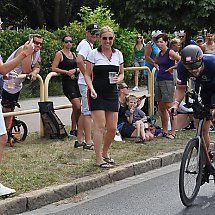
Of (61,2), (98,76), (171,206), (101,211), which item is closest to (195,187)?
(171,206)

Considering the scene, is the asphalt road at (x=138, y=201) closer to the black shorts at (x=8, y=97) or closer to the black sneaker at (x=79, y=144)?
the black sneaker at (x=79, y=144)

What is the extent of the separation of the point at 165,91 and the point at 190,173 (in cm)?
419

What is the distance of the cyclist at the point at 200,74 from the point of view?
249 inches

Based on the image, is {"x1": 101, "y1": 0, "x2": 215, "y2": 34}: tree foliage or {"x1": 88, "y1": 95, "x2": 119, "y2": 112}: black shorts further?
{"x1": 101, "y1": 0, "x2": 215, "y2": 34}: tree foliage

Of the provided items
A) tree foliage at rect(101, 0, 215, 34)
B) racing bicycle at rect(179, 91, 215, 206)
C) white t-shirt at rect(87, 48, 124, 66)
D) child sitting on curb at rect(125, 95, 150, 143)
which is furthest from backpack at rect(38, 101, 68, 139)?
racing bicycle at rect(179, 91, 215, 206)

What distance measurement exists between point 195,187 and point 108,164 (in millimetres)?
1710

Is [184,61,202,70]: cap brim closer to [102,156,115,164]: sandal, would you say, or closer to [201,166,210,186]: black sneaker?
[201,166,210,186]: black sneaker

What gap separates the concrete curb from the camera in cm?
627

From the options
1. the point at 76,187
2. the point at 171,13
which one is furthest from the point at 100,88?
the point at 171,13

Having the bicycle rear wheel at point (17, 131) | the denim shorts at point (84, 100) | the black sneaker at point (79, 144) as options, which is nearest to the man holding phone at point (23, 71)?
the bicycle rear wheel at point (17, 131)

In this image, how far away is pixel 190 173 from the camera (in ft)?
21.1

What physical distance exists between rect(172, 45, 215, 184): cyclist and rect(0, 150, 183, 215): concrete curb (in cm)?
142

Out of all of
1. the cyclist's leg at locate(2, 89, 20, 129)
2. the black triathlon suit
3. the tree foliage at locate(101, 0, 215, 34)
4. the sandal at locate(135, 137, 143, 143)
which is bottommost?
the sandal at locate(135, 137, 143, 143)

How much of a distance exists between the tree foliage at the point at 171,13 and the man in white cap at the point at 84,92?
264 cm
